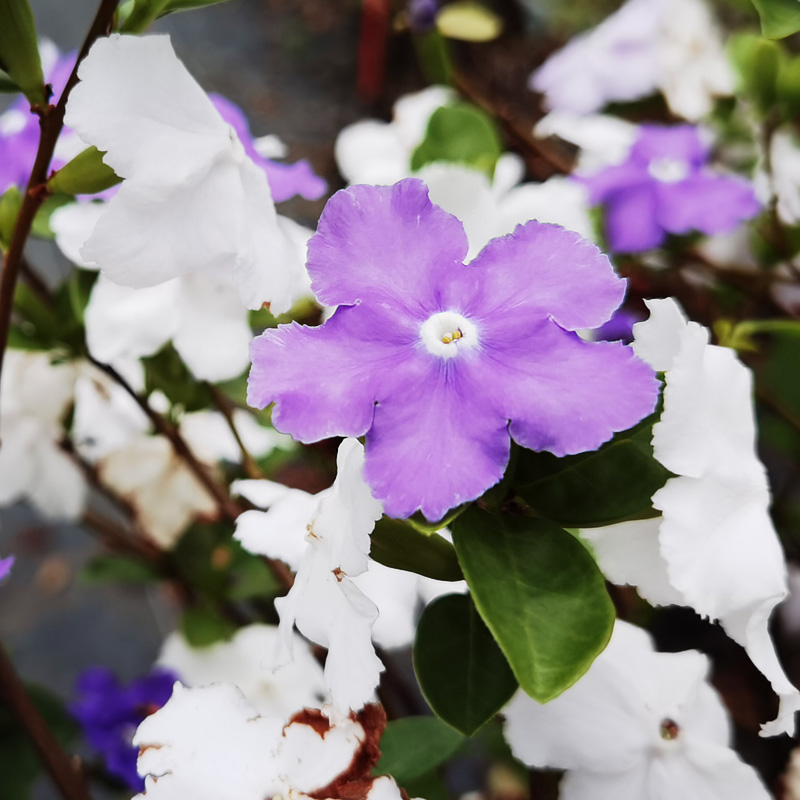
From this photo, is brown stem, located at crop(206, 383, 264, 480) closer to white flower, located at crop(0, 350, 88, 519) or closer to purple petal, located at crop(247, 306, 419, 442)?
white flower, located at crop(0, 350, 88, 519)

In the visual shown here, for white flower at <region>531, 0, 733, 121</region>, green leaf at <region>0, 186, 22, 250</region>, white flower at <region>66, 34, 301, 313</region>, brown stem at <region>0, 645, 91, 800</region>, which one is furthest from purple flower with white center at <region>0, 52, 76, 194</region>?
white flower at <region>531, 0, 733, 121</region>

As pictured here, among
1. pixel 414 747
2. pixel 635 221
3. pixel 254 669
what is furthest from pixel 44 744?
pixel 635 221

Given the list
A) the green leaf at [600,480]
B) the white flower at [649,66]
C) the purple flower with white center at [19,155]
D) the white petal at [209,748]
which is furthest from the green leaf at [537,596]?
the white flower at [649,66]

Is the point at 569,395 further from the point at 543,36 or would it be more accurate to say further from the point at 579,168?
the point at 543,36

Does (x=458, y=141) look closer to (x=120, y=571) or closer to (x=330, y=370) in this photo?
(x=330, y=370)

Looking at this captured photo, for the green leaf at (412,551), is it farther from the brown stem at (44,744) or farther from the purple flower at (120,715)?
the purple flower at (120,715)

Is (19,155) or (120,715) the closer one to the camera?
(19,155)
